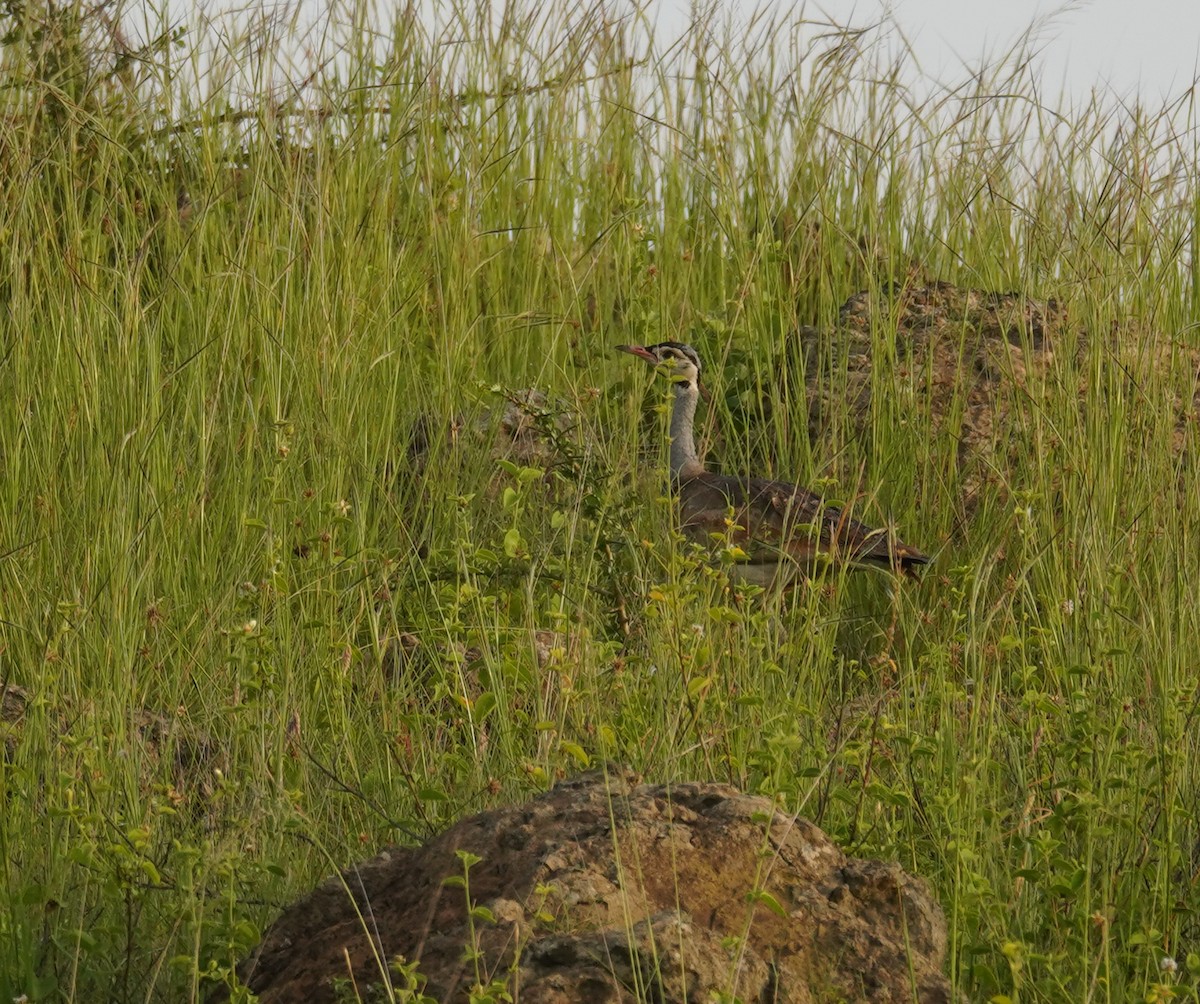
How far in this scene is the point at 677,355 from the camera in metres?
5.62

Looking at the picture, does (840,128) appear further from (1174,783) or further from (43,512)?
(1174,783)

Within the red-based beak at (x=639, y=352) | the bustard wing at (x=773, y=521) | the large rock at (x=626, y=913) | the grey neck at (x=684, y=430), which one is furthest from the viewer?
the grey neck at (x=684, y=430)

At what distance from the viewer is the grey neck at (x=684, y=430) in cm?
571

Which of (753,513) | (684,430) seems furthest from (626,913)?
(684,430)

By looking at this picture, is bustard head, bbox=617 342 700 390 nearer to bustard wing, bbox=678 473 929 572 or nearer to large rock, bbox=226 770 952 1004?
bustard wing, bbox=678 473 929 572

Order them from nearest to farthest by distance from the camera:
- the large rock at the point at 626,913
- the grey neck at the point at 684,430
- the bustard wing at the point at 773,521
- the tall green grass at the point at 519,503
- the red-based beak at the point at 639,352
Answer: the large rock at the point at 626,913 → the tall green grass at the point at 519,503 → the bustard wing at the point at 773,521 → the red-based beak at the point at 639,352 → the grey neck at the point at 684,430

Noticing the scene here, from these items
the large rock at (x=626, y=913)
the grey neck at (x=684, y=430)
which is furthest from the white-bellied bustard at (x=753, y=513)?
the large rock at (x=626, y=913)

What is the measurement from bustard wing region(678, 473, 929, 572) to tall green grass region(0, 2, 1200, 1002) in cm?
14

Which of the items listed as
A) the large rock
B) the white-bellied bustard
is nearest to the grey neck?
the white-bellied bustard

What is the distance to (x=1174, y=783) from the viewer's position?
290 cm

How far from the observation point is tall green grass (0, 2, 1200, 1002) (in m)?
2.96

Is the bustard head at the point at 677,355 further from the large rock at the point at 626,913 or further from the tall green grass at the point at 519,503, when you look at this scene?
the large rock at the point at 626,913

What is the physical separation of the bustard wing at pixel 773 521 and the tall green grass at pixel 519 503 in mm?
144

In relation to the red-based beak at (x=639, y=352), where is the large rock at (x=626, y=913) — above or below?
below
